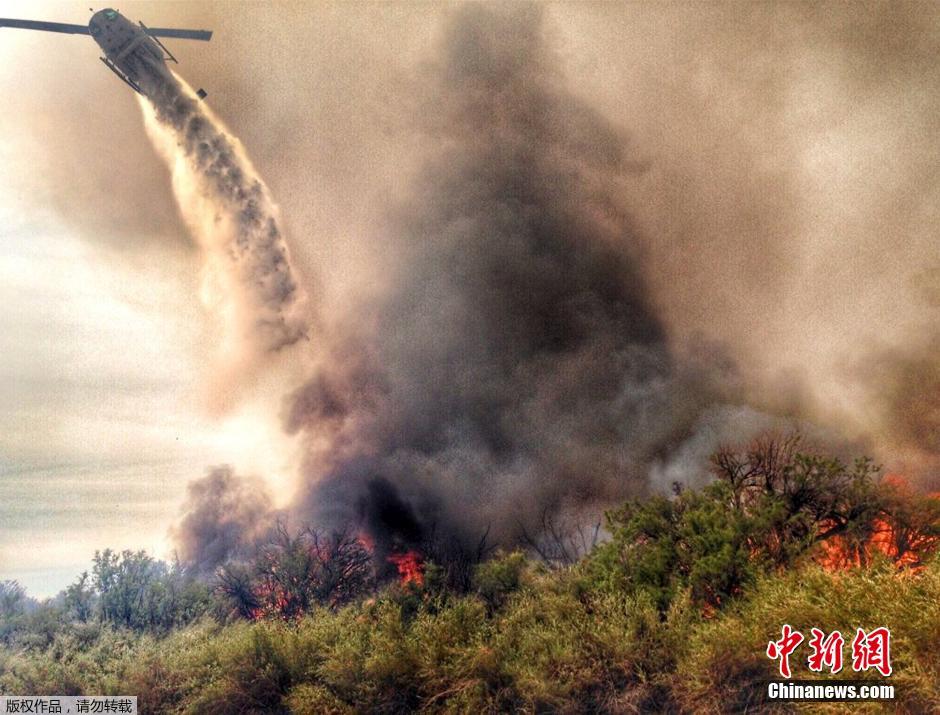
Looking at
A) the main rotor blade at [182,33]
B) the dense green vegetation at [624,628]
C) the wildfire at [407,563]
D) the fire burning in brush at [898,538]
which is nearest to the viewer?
the dense green vegetation at [624,628]

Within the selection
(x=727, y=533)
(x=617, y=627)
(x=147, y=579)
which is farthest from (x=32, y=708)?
(x=727, y=533)

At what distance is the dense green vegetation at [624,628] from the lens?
2012 centimetres

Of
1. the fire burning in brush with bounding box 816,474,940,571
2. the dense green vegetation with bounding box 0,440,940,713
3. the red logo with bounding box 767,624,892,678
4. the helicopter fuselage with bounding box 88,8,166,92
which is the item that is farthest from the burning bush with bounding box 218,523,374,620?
the helicopter fuselage with bounding box 88,8,166,92

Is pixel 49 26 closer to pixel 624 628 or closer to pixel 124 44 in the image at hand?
pixel 124 44

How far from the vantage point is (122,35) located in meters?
39.7

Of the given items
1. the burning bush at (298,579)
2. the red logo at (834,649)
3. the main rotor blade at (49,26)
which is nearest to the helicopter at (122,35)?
the main rotor blade at (49,26)

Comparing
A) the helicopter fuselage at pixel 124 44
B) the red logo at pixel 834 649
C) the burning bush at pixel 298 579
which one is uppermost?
the helicopter fuselage at pixel 124 44

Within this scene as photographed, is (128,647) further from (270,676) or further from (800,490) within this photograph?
(800,490)

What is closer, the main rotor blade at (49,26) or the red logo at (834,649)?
the red logo at (834,649)

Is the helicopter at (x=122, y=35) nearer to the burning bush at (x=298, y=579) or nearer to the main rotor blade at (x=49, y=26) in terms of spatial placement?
the main rotor blade at (x=49, y=26)

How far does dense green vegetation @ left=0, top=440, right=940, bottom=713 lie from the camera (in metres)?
20.1

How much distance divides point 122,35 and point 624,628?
4134 cm

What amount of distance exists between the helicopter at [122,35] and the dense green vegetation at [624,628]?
1296 inches

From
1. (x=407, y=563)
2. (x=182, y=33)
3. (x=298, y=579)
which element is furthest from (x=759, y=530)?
(x=182, y=33)
